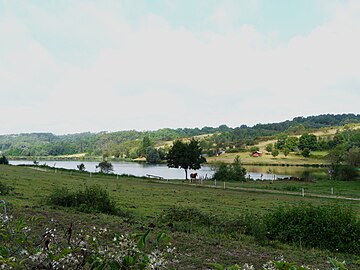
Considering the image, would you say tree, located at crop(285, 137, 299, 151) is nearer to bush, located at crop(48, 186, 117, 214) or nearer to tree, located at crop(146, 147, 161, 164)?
tree, located at crop(146, 147, 161, 164)

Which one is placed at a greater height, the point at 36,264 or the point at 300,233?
the point at 36,264

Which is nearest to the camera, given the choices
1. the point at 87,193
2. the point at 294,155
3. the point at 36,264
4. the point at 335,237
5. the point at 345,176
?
the point at 36,264

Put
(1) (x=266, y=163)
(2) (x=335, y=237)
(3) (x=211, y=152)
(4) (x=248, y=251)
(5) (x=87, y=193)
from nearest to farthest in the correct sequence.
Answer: (4) (x=248, y=251) → (2) (x=335, y=237) → (5) (x=87, y=193) → (1) (x=266, y=163) → (3) (x=211, y=152)

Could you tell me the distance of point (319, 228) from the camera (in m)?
12.1

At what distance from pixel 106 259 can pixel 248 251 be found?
7.99 metres

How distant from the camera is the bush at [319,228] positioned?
11766mm

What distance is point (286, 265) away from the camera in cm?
224

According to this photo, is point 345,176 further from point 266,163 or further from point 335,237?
point 266,163

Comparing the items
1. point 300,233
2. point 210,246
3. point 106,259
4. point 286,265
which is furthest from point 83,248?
point 300,233

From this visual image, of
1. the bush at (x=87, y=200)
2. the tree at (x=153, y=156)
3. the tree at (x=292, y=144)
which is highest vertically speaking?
the tree at (x=292, y=144)

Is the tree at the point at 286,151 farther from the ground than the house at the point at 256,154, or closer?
farther from the ground

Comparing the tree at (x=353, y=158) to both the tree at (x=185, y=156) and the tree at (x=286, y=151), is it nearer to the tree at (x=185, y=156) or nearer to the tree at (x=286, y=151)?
the tree at (x=185, y=156)

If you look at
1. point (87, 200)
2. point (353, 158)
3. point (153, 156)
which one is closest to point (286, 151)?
point (153, 156)

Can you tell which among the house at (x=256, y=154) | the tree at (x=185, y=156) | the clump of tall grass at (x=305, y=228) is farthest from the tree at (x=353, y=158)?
the house at (x=256, y=154)
